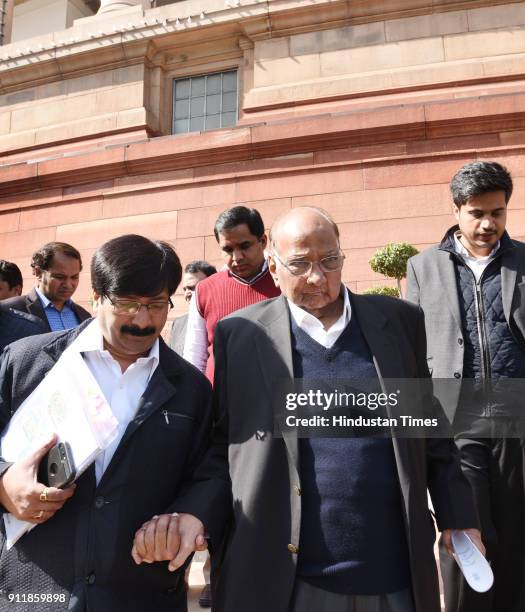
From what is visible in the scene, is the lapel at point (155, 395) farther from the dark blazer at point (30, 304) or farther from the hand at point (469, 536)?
the dark blazer at point (30, 304)

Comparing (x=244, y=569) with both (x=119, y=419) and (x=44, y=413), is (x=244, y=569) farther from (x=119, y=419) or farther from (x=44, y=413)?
(x=44, y=413)

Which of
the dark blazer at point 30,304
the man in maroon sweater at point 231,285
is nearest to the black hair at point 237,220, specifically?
the man in maroon sweater at point 231,285

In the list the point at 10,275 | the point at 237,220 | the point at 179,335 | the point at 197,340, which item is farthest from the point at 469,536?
the point at 10,275

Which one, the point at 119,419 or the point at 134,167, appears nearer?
the point at 119,419

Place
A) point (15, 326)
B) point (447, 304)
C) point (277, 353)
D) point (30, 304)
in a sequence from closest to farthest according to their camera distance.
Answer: point (277, 353) < point (447, 304) < point (15, 326) < point (30, 304)

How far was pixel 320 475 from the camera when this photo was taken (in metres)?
1.87

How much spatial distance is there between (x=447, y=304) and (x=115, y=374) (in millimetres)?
1901

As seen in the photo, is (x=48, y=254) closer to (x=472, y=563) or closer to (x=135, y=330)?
(x=135, y=330)

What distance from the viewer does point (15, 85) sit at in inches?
468

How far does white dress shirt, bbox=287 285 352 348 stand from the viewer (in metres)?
2.08

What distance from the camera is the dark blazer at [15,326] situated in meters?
3.46

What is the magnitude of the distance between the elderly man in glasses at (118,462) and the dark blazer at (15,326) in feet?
5.20

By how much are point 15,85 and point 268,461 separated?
40.9ft

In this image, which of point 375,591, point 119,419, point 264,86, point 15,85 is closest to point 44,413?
point 119,419
